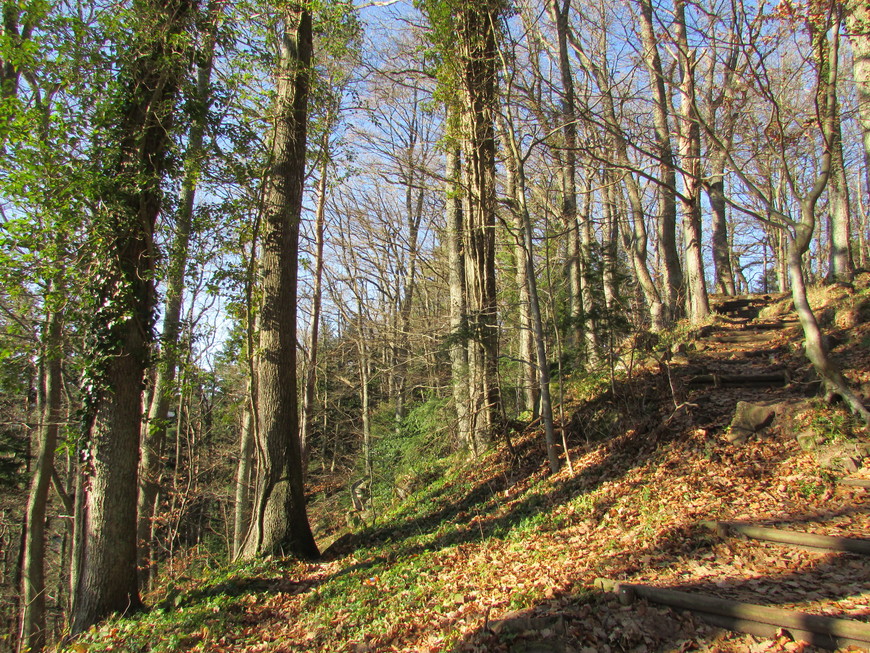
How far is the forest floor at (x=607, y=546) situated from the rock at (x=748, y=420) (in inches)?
1.5

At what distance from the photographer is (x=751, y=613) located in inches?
140

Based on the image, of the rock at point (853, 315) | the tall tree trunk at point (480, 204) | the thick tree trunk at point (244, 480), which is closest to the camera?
the rock at point (853, 315)

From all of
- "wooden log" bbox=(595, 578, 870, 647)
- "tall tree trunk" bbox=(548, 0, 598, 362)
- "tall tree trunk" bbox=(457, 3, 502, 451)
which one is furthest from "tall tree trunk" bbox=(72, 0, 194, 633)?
"tall tree trunk" bbox=(548, 0, 598, 362)

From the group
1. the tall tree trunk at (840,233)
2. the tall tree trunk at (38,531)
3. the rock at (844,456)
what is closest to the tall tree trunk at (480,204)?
the rock at (844,456)

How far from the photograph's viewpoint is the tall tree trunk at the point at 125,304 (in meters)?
5.76

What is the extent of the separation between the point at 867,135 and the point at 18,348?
1455 centimetres

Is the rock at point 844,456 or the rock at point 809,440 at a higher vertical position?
the rock at point 809,440

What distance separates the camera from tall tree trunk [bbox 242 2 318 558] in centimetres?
700

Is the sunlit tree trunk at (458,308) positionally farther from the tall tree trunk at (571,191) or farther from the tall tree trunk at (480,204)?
the tall tree trunk at (571,191)

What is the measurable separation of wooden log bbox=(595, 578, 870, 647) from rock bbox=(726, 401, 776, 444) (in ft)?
10.8

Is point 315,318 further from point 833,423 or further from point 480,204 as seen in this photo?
point 833,423

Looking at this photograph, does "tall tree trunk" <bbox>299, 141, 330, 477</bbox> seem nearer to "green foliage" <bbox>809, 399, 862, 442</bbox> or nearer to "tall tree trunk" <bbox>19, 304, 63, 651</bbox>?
"tall tree trunk" <bbox>19, 304, 63, 651</bbox>

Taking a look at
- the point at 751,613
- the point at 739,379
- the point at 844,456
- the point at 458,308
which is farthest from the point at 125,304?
the point at 739,379

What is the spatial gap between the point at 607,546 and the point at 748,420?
9.32ft
